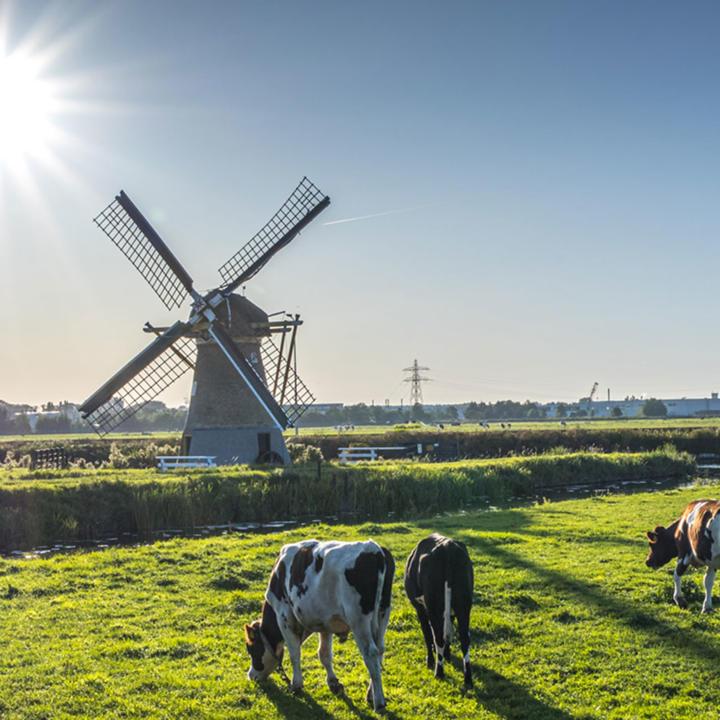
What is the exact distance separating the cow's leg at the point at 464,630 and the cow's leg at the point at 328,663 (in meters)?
1.27

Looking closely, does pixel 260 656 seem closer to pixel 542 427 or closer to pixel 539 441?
pixel 539 441

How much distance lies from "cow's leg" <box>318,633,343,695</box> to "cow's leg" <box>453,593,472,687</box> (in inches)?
49.8

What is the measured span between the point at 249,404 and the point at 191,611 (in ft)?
77.3

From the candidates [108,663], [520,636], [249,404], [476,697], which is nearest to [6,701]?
[108,663]

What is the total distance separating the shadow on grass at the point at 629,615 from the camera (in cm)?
924

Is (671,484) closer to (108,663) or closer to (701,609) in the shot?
(701,609)

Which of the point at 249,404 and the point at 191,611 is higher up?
the point at 249,404

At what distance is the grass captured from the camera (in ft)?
26.7

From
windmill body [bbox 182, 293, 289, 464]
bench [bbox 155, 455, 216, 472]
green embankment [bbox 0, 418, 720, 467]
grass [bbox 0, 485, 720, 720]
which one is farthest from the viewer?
green embankment [bbox 0, 418, 720, 467]

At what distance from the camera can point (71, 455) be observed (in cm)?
4919

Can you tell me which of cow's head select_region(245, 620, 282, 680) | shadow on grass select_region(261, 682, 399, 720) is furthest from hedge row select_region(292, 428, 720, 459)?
shadow on grass select_region(261, 682, 399, 720)

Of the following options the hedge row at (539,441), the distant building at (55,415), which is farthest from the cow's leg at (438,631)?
the distant building at (55,415)

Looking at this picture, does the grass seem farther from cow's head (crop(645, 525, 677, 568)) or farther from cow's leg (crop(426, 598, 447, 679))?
cow's head (crop(645, 525, 677, 568))

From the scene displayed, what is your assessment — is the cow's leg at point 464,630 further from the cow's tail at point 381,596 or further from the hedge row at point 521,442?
the hedge row at point 521,442
